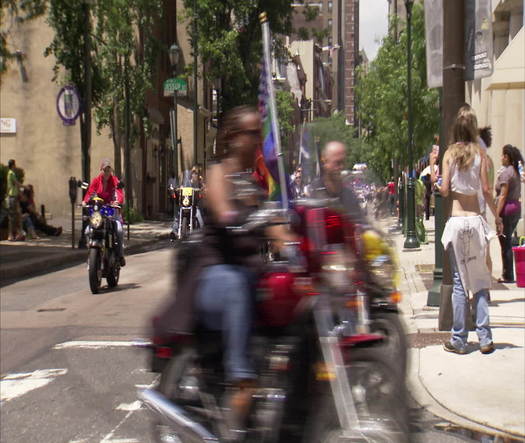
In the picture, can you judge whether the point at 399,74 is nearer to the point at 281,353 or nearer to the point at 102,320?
the point at 102,320

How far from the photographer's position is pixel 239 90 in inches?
1758

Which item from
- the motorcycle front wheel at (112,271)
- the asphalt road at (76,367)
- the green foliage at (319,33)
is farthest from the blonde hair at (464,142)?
the green foliage at (319,33)

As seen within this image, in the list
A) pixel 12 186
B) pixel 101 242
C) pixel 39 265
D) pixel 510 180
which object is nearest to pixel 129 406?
pixel 101 242

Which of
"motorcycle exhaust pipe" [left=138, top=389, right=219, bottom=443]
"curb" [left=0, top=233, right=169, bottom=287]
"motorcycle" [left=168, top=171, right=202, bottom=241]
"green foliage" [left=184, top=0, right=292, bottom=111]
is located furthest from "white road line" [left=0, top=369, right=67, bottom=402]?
"green foliage" [left=184, top=0, right=292, bottom=111]

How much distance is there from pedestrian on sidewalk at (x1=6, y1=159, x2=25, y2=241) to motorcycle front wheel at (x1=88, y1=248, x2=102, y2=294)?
902cm

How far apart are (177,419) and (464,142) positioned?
412cm

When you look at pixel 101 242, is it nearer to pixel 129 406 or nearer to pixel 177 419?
pixel 129 406

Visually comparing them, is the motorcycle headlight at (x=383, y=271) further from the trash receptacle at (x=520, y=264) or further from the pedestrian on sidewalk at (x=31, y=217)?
the pedestrian on sidewalk at (x=31, y=217)

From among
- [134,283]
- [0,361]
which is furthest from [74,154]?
[0,361]

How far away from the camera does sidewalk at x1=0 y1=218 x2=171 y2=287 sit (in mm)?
15523

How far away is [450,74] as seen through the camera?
859cm

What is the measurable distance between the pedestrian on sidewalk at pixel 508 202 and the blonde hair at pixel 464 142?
481 cm

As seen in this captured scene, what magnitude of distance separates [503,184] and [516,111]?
1239 centimetres

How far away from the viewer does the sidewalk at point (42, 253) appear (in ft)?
50.9
